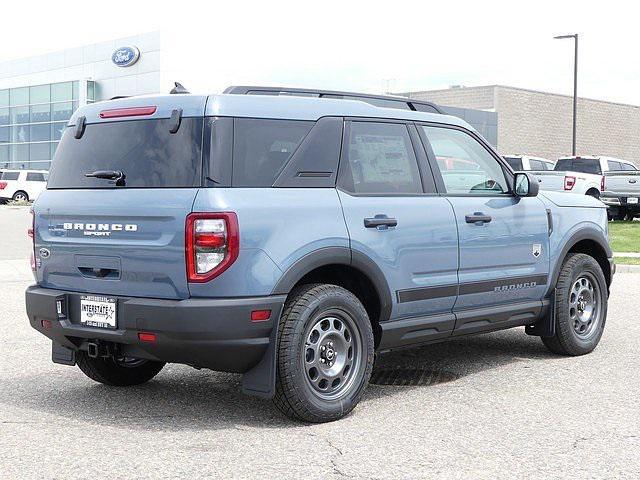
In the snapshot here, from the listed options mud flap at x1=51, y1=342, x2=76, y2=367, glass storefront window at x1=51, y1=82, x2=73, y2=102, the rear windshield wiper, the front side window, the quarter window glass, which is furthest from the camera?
glass storefront window at x1=51, y1=82, x2=73, y2=102

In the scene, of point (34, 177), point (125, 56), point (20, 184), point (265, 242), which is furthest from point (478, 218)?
point (125, 56)

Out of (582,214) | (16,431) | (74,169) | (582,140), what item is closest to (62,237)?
(74,169)

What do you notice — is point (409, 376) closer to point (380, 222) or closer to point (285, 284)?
point (380, 222)

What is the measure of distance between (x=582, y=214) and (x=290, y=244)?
10.9 ft

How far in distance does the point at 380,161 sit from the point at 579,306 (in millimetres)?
2623

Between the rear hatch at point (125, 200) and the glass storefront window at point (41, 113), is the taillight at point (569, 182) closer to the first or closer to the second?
the rear hatch at point (125, 200)

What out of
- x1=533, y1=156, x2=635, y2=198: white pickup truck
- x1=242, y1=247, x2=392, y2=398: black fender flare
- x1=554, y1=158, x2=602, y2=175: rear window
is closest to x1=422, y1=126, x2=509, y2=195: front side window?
x1=242, y1=247, x2=392, y2=398: black fender flare

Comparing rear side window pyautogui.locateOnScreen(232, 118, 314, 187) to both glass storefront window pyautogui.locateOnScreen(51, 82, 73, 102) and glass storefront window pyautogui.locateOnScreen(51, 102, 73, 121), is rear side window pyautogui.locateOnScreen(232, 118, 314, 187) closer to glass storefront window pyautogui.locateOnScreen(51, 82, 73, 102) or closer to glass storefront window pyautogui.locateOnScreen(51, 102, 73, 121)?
glass storefront window pyautogui.locateOnScreen(51, 102, 73, 121)

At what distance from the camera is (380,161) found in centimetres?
625

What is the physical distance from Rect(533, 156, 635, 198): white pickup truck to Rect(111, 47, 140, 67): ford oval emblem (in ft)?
110

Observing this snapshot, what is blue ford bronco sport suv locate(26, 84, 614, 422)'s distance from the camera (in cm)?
526

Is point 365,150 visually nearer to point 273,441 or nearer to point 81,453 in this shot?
point 273,441

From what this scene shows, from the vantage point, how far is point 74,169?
6.00 metres

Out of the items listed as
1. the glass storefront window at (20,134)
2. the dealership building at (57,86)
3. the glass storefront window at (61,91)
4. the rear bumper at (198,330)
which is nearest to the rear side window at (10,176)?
the dealership building at (57,86)
